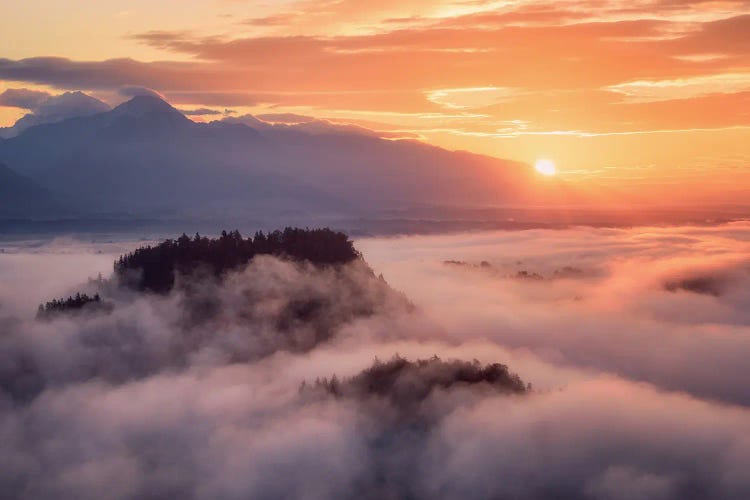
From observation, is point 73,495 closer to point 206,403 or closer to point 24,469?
point 24,469

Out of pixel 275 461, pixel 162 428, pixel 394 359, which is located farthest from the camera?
pixel 394 359

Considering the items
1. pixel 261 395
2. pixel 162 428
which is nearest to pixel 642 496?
pixel 261 395

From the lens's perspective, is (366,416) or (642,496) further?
(366,416)

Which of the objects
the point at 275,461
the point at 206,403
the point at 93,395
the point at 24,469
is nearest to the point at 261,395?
the point at 206,403

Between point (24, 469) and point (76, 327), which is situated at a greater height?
point (76, 327)

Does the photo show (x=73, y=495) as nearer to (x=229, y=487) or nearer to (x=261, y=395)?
(x=229, y=487)

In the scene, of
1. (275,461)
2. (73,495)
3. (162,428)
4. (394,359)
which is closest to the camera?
(73,495)

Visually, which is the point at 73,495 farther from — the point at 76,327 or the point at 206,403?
the point at 76,327

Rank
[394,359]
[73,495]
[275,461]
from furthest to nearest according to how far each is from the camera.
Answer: [394,359]
[275,461]
[73,495]

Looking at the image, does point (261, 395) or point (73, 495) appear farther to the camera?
point (261, 395)
